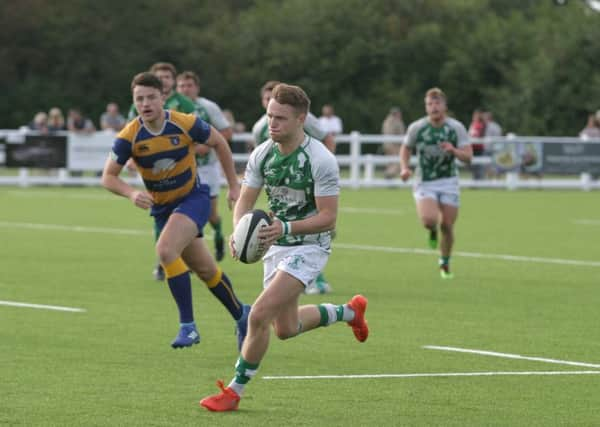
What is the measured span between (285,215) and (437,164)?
7.94 metres

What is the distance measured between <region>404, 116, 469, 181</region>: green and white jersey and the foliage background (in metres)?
47.4

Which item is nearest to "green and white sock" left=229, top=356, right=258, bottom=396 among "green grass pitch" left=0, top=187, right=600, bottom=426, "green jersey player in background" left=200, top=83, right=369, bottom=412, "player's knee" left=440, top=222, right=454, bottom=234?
"green jersey player in background" left=200, top=83, right=369, bottom=412

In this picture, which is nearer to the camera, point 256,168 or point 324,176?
point 324,176

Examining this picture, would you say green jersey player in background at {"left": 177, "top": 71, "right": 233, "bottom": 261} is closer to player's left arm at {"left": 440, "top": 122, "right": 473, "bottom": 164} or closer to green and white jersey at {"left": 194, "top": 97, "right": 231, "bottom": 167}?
green and white jersey at {"left": 194, "top": 97, "right": 231, "bottom": 167}

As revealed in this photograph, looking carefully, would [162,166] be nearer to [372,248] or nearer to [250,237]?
[250,237]

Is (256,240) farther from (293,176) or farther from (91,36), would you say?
(91,36)

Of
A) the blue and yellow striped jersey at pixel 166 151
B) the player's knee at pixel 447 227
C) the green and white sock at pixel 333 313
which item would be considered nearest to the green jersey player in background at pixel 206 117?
the player's knee at pixel 447 227

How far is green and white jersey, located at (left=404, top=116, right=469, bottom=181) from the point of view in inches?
658

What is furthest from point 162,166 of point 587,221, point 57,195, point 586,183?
point 586,183

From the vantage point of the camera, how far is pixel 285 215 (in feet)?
29.9

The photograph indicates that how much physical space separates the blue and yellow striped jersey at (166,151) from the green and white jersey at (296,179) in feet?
7.80

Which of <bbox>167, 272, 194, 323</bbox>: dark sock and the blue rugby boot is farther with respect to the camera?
<bbox>167, 272, 194, 323</bbox>: dark sock

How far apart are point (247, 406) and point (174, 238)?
2.72 metres

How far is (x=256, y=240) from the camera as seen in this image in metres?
8.64
